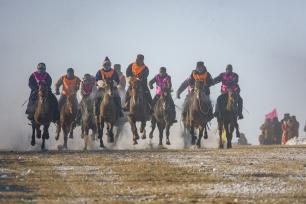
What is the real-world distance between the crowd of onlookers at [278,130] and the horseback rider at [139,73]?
1728cm

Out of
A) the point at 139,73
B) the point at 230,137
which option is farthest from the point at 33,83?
the point at 230,137

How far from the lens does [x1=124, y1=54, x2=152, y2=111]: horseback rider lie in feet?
122

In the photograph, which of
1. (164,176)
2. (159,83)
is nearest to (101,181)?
(164,176)

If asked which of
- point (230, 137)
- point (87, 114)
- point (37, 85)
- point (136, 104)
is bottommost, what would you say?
point (230, 137)

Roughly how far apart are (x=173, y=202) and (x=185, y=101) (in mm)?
22824

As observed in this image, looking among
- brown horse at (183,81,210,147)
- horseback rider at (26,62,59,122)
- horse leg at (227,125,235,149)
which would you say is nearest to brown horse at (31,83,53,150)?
horseback rider at (26,62,59,122)

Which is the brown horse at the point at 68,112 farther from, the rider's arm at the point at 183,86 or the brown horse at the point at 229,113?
the brown horse at the point at 229,113

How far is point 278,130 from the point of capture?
2240 inches

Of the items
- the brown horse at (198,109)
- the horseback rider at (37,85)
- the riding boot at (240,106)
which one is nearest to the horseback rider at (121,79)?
the brown horse at (198,109)

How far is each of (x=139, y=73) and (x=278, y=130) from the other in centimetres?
2146

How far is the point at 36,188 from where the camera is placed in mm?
17578

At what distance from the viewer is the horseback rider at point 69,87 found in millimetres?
38531

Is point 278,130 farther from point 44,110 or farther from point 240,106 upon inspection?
point 44,110

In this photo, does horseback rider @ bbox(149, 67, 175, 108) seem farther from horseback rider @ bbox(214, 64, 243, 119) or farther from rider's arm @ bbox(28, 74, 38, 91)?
rider's arm @ bbox(28, 74, 38, 91)
